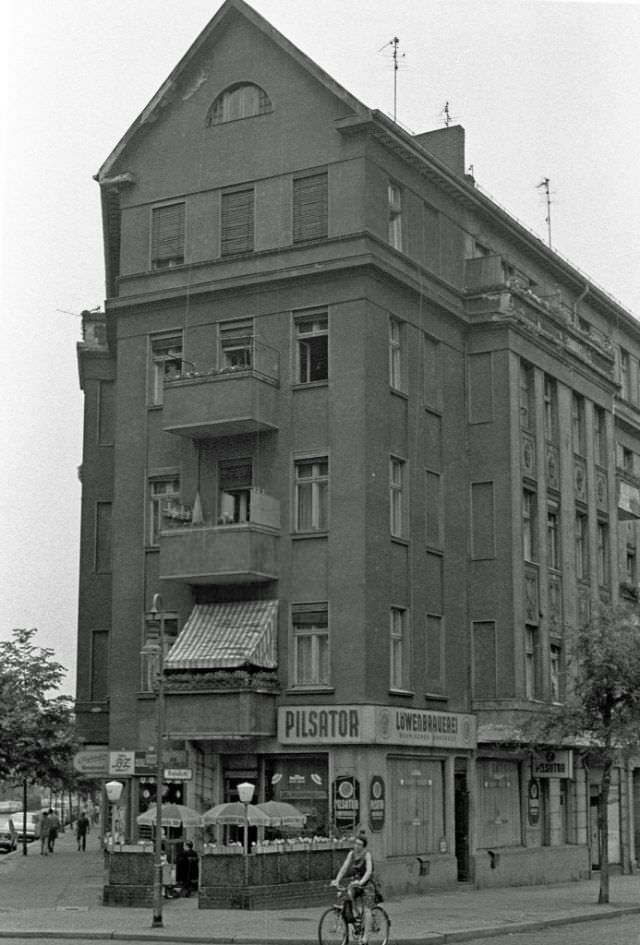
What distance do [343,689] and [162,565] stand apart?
614 cm

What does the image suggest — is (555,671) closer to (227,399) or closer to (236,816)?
(227,399)

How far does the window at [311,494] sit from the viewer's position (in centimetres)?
4034

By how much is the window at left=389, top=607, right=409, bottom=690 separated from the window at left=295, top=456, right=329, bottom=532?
3.23m

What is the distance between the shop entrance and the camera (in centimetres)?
4234

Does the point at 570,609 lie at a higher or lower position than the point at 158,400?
lower

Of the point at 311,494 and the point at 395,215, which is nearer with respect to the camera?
the point at 311,494

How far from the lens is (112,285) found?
5044 centimetres

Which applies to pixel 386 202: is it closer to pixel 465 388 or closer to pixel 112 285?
pixel 465 388

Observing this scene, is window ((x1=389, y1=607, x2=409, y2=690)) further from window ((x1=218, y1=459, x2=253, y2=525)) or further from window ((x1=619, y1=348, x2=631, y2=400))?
window ((x1=619, y1=348, x2=631, y2=400))

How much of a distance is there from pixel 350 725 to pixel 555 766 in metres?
10.8

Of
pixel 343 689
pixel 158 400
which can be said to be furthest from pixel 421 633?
pixel 158 400

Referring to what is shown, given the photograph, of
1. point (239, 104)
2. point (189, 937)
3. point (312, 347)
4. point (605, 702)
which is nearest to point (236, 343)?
point (312, 347)

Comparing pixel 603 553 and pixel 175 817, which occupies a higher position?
pixel 603 553

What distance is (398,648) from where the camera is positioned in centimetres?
4081
